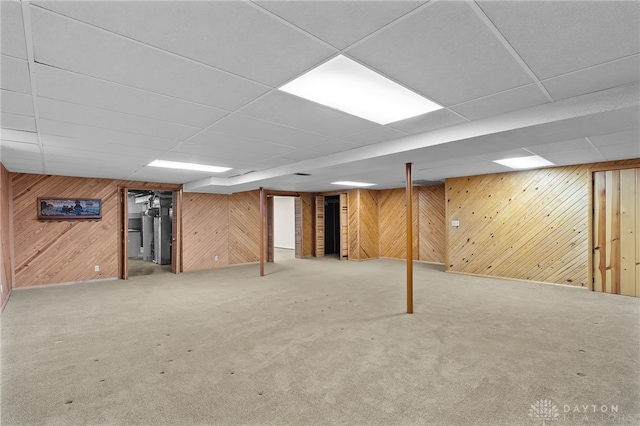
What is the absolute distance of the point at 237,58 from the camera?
1.87 meters

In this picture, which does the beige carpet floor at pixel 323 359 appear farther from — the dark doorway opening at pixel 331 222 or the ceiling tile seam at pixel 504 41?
the dark doorway opening at pixel 331 222

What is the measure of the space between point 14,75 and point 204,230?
6934mm

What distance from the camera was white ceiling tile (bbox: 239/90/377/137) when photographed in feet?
8.46

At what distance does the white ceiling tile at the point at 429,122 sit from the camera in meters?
3.00

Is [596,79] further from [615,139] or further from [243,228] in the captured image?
[243,228]

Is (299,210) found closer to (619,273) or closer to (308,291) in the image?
(308,291)

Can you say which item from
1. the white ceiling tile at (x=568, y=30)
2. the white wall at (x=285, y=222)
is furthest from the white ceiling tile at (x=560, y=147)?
the white wall at (x=285, y=222)

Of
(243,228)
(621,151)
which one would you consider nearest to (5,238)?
(243,228)

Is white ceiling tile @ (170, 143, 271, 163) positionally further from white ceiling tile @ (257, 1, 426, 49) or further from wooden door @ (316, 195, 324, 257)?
wooden door @ (316, 195, 324, 257)

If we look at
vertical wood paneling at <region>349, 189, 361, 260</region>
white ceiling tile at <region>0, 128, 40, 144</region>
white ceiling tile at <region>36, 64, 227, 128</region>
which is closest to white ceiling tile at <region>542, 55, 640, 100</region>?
white ceiling tile at <region>36, 64, 227, 128</region>

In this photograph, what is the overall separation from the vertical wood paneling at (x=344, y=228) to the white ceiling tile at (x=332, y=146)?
5.79 metres

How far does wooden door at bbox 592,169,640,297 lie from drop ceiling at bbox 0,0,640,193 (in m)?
2.10

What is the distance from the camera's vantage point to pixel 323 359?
3.00 meters

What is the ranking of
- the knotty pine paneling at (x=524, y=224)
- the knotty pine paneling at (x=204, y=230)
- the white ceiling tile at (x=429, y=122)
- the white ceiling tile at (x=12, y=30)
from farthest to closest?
the knotty pine paneling at (x=204, y=230), the knotty pine paneling at (x=524, y=224), the white ceiling tile at (x=429, y=122), the white ceiling tile at (x=12, y=30)
